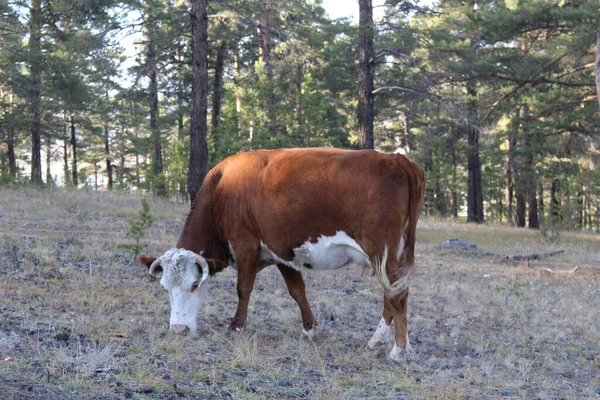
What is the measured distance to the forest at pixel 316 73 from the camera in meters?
15.5

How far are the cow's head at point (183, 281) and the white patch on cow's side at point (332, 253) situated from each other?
Result: 3.42ft

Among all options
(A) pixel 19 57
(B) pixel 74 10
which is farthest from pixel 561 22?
(A) pixel 19 57

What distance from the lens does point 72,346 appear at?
535 centimetres

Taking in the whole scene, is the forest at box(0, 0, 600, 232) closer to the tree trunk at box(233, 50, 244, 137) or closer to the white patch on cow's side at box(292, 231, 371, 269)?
the tree trunk at box(233, 50, 244, 137)

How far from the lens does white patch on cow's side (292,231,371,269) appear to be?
6.27 metres

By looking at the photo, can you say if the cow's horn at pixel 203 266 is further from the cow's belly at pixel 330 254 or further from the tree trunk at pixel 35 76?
the tree trunk at pixel 35 76

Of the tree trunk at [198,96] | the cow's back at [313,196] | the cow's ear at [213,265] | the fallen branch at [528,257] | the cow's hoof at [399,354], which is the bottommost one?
the fallen branch at [528,257]

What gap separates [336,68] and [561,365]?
22.9 m

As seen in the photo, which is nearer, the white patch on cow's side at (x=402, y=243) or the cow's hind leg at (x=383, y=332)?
the white patch on cow's side at (x=402, y=243)

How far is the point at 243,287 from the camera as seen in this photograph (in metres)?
6.91

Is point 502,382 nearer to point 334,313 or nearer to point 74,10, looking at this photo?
point 334,313

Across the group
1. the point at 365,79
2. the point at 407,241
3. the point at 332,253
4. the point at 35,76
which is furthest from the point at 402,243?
the point at 35,76

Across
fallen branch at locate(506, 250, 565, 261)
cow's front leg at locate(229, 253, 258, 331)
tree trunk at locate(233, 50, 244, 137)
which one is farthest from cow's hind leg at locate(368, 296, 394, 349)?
tree trunk at locate(233, 50, 244, 137)

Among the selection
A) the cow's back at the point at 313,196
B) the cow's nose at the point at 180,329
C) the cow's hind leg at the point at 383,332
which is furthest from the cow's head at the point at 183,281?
the cow's hind leg at the point at 383,332
